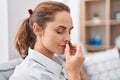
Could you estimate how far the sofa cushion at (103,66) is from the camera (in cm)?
228

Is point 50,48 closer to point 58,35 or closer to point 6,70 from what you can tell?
point 58,35

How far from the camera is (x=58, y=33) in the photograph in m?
1.18

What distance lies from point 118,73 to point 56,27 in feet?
4.80

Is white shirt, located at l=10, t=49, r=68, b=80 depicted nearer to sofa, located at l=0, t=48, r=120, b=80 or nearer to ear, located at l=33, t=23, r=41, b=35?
ear, located at l=33, t=23, r=41, b=35

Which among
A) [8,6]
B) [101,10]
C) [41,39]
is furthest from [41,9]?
[101,10]

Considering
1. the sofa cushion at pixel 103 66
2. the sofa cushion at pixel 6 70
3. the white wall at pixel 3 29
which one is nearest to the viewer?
the sofa cushion at pixel 6 70

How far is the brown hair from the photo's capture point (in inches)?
47.7

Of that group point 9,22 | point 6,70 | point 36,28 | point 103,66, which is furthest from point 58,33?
point 103,66

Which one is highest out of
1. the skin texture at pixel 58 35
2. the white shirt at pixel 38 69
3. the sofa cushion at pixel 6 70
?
the skin texture at pixel 58 35

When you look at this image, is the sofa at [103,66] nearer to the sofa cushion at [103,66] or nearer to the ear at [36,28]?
the sofa cushion at [103,66]

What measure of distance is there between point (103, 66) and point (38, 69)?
1366 millimetres

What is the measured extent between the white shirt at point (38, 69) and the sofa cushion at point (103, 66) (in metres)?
1.01

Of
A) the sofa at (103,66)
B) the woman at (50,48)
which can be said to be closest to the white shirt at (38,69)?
the woman at (50,48)

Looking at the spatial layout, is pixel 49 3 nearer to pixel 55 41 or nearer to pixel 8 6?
pixel 55 41
